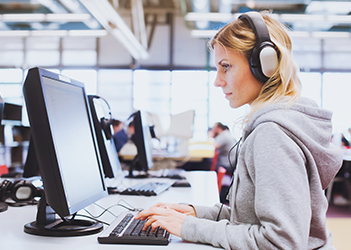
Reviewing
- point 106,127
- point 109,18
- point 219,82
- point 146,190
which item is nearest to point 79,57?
point 109,18

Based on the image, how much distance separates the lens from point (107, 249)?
769 millimetres

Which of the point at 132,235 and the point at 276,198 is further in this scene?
the point at 132,235

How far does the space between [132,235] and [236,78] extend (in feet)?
1.69

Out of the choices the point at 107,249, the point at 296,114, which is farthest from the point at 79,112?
the point at 296,114

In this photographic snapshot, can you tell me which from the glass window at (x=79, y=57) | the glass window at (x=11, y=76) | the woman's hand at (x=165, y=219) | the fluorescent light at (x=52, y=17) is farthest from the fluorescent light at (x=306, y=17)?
the glass window at (x=11, y=76)

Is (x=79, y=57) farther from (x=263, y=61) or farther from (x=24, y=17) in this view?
(x=263, y=61)

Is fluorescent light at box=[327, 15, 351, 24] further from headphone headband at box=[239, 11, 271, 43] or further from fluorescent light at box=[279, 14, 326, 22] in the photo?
headphone headband at box=[239, 11, 271, 43]

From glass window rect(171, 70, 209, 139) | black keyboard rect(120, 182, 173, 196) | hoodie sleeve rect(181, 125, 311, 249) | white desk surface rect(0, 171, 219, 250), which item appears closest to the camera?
hoodie sleeve rect(181, 125, 311, 249)

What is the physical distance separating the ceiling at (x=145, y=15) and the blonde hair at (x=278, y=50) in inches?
96.2

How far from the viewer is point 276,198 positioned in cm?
68

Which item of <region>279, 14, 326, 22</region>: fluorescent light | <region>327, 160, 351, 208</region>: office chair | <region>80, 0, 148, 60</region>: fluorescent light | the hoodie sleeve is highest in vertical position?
<region>279, 14, 326, 22</region>: fluorescent light

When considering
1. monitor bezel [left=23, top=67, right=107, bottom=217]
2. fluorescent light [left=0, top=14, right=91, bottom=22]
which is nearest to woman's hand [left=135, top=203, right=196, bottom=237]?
monitor bezel [left=23, top=67, right=107, bottom=217]

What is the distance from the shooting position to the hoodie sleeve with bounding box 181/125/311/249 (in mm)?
669

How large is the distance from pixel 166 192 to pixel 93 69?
6696 mm
